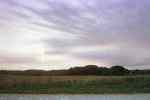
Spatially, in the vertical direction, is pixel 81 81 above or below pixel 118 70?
below

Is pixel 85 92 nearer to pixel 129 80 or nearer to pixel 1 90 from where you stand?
pixel 129 80

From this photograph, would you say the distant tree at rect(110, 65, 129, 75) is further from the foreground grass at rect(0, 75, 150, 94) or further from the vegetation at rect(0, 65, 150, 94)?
the foreground grass at rect(0, 75, 150, 94)

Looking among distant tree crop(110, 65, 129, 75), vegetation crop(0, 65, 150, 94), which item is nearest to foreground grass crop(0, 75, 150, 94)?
vegetation crop(0, 65, 150, 94)

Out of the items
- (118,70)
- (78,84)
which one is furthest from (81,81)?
(118,70)

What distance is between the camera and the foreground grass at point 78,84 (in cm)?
2928

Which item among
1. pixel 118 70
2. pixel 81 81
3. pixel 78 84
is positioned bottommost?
pixel 78 84

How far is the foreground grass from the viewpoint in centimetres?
2928

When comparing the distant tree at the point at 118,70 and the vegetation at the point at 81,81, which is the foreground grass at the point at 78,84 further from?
the distant tree at the point at 118,70

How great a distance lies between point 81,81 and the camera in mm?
29391

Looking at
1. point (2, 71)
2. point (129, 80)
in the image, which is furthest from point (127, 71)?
point (2, 71)

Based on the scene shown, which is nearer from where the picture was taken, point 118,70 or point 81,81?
point 81,81

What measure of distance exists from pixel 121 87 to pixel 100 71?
1.37 m

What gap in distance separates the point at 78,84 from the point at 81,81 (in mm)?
221

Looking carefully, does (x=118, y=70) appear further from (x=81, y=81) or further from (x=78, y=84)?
(x=78, y=84)
